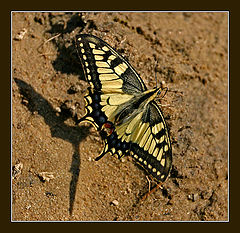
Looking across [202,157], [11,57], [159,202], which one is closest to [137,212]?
[159,202]

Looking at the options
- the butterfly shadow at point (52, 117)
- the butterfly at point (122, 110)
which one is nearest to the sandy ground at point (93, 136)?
the butterfly shadow at point (52, 117)

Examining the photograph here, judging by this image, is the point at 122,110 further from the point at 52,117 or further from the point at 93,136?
the point at 52,117

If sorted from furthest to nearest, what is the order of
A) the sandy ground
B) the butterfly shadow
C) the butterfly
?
1. the butterfly shadow
2. the sandy ground
3. the butterfly

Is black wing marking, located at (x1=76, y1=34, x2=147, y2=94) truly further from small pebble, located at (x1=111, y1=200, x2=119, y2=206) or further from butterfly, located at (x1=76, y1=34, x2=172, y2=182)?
small pebble, located at (x1=111, y1=200, x2=119, y2=206)

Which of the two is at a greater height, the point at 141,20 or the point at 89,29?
the point at 141,20

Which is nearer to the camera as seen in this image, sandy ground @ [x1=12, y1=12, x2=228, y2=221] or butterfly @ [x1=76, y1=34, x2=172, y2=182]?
butterfly @ [x1=76, y1=34, x2=172, y2=182]

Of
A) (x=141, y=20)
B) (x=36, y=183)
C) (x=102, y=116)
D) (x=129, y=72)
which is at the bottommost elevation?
(x=36, y=183)

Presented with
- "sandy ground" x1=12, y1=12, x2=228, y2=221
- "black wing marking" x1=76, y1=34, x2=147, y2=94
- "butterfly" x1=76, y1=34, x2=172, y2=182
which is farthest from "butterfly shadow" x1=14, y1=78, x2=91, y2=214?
"black wing marking" x1=76, y1=34, x2=147, y2=94

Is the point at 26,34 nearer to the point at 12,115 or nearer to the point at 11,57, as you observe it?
the point at 11,57
